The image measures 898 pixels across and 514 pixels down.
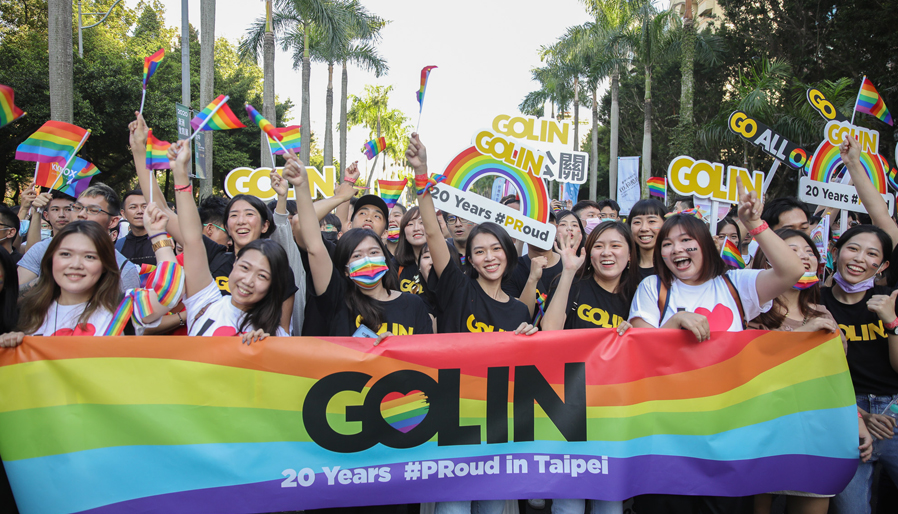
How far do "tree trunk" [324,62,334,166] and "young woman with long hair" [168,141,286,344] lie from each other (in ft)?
88.5

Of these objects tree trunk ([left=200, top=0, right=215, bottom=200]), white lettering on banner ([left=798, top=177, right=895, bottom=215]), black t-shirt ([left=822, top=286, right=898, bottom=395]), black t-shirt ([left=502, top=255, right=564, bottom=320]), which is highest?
tree trunk ([left=200, top=0, right=215, bottom=200])

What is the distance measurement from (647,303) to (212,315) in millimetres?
2491

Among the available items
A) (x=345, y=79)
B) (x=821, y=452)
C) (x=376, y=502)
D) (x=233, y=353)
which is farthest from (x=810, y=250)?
(x=345, y=79)

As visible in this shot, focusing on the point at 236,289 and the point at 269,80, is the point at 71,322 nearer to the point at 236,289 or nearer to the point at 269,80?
the point at 236,289

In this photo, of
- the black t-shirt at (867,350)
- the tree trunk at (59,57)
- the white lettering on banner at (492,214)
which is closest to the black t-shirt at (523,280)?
the white lettering on banner at (492,214)

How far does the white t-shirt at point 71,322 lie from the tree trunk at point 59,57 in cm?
823

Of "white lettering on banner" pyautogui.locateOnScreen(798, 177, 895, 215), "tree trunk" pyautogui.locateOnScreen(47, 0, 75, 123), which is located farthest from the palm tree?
"white lettering on banner" pyautogui.locateOnScreen(798, 177, 895, 215)

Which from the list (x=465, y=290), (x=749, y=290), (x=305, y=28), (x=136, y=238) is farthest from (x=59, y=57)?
(x=305, y=28)

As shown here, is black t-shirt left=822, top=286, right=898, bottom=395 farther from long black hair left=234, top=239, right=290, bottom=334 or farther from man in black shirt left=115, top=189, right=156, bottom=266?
man in black shirt left=115, top=189, right=156, bottom=266

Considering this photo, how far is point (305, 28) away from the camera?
2469 cm

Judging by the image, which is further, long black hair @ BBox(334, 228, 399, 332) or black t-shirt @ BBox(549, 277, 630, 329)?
black t-shirt @ BBox(549, 277, 630, 329)

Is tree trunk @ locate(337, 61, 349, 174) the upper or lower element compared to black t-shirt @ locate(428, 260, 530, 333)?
upper

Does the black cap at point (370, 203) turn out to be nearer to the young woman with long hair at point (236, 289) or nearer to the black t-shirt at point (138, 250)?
the black t-shirt at point (138, 250)

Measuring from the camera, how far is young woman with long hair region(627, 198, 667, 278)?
170 inches
